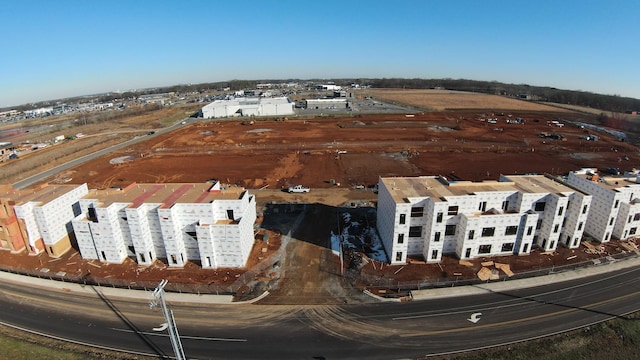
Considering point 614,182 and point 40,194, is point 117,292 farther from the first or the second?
point 614,182

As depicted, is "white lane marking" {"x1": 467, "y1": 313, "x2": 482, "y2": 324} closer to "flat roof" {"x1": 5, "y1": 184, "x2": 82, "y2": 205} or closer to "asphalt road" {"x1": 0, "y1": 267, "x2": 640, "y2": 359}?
"asphalt road" {"x1": 0, "y1": 267, "x2": 640, "y2": 359}

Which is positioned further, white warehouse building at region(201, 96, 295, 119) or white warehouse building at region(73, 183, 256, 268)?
white warehouse building at region(201, 96, 295, 119)

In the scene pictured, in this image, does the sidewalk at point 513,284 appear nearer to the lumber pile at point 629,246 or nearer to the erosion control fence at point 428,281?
the erosion control fence at point 428,281

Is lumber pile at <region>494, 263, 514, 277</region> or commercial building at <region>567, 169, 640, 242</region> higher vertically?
commercial building at <region>567, 169, 640, 242</region>

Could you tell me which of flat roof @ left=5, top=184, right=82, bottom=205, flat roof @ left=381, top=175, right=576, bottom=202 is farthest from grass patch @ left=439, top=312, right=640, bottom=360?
flat roof @ left=5, top=184, right=82, bottom=205

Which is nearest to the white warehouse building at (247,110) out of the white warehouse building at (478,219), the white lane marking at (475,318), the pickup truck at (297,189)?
the pickup truck at (297,189)

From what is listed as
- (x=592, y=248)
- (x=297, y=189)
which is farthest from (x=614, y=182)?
(x=297, y=189)

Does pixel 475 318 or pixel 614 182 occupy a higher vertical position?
pixel 614 182
